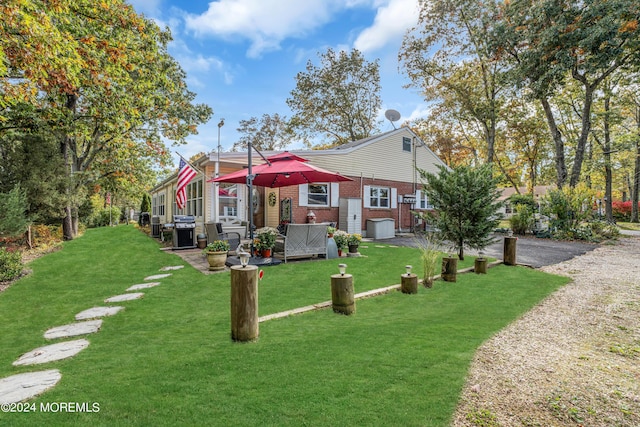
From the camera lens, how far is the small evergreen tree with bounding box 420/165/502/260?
6395mm

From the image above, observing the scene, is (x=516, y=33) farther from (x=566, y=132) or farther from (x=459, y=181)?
(x=566, y=132)

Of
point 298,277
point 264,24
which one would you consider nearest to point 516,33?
point 264,24

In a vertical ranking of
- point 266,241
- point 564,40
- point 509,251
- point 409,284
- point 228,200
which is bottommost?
point 409,284

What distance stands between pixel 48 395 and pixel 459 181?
273 inches

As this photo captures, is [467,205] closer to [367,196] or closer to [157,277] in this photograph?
[157,277]

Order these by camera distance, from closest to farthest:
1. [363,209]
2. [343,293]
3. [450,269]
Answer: [343,293] → [450,269] → [363,209]

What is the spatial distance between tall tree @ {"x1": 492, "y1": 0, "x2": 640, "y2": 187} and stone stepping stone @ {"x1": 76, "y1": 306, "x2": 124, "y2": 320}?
1767 centimetres

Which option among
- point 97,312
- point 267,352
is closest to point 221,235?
point 97,312

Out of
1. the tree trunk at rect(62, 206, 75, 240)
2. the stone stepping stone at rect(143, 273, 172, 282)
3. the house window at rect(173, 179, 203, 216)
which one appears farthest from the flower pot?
the tree trunk at rect(62, 206, 75, 240)

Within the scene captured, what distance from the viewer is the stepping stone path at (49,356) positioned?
7.00 ft

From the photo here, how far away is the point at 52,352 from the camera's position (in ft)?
9.43

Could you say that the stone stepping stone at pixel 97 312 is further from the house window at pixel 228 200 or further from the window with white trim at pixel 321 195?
the window with white trim at pixel 321 195

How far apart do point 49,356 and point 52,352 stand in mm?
112

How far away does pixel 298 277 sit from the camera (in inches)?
225
